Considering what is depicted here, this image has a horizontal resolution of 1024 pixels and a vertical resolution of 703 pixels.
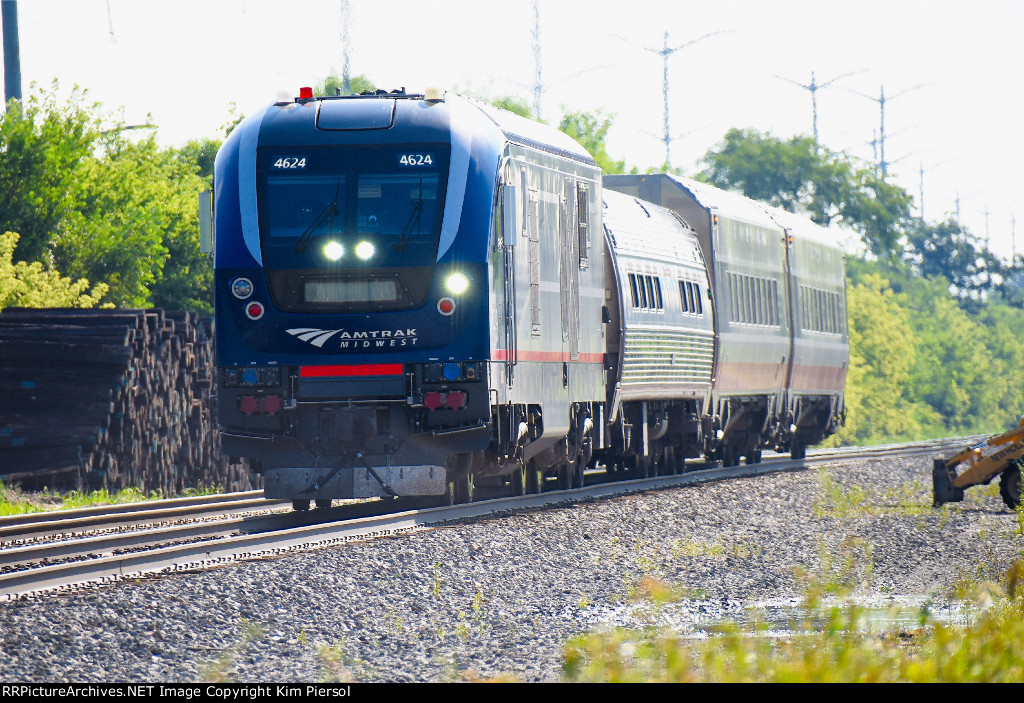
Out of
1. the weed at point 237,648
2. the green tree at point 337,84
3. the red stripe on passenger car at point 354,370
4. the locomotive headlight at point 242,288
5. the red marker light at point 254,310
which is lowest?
the weed at point 237,648

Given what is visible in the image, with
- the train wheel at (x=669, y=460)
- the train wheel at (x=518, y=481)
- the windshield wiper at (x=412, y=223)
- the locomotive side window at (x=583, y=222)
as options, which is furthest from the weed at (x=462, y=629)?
the train wheel at (x=669, y=460)

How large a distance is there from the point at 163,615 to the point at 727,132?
226 ft

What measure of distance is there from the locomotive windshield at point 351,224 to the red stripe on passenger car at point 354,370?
0.49 meters

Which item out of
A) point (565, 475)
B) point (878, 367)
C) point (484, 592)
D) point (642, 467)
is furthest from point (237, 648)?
point (878, 367)

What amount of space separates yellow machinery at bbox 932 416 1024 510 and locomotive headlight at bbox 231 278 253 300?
24.9 ft

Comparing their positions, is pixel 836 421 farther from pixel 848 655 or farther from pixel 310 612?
pixel 848 655

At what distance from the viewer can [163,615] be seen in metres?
8.38

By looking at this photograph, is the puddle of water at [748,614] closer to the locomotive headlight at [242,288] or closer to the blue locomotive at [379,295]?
the blue locomotive at [379,295]

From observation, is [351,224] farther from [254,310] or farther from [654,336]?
[654,336]

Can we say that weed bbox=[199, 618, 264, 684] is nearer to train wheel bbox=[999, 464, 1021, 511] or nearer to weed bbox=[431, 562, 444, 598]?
weed bbox=[431, 562, 444, 598]

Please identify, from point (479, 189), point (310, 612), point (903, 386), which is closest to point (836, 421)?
point (479, 189)

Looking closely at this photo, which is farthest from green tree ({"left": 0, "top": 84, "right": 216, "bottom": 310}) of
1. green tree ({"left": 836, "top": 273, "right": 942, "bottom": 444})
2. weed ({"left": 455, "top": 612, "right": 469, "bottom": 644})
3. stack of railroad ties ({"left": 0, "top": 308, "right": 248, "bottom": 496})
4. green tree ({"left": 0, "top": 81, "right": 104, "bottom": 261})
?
green tree ({"left": 836, "top": 273, "right": 942, "bottom": 444})

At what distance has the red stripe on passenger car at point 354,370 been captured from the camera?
13.4m

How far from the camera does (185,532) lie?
486 inches
